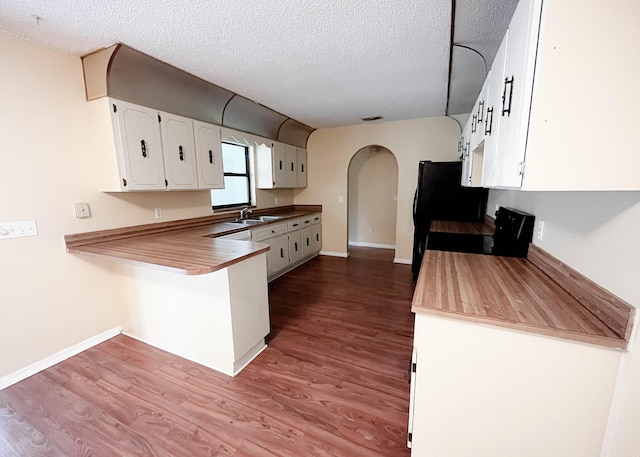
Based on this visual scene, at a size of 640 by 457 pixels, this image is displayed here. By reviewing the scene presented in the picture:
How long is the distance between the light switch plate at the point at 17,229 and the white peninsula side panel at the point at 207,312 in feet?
2.14

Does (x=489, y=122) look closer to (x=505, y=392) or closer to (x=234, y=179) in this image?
(x=505, y=392)

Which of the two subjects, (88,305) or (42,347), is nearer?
(42,347)

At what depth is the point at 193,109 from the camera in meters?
2.77

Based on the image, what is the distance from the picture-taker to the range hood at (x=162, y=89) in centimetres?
201

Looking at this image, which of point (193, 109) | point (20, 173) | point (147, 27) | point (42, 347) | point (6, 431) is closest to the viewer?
point (6, 431)

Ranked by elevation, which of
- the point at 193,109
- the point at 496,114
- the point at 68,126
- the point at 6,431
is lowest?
the point at 6,431

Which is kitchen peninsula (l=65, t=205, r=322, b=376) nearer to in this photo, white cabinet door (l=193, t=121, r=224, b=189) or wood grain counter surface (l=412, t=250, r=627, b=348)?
white cabinet door (l=193, t=121, r=224, b=189)

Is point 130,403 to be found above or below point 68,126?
below

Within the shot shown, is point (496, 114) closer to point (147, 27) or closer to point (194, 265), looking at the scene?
point (194, 265)

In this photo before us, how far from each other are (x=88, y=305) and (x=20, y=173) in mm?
1136

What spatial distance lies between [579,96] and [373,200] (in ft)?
16.6

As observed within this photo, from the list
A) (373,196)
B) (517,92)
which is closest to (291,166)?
(373,196)

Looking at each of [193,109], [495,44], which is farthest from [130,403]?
[495,44]

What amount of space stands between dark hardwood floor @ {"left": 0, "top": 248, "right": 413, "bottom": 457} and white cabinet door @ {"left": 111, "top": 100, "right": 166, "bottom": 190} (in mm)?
1448
